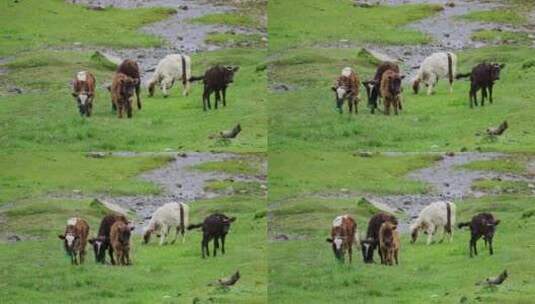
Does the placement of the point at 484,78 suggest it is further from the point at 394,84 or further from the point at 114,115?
the point at 114,115

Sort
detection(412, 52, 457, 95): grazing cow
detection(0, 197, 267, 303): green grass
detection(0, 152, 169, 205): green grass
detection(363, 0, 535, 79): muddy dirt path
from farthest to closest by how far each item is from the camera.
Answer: detection(363, 0, 535, 79): muddy dirt path → detection(412, 52, 457, 95): grazing cow → detection(0, 152, 169, 205): green grass → detection(0, 197, 267, 303): green grass

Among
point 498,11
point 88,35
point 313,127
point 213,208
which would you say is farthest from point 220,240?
point 498,11

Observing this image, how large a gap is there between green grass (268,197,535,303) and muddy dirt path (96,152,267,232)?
0.61 metres

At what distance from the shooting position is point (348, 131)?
12.8 metres

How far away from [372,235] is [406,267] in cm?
40

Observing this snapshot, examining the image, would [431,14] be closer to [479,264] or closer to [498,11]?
[498,11]

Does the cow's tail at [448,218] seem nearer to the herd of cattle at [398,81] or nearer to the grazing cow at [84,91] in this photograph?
the herd of cattle at [398,81]

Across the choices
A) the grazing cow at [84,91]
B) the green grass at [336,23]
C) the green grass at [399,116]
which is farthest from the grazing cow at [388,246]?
the grazing cow at [84,91]

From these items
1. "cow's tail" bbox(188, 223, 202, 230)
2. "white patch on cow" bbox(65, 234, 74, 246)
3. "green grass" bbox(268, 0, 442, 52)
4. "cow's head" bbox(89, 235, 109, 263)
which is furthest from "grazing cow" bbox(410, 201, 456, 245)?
"white patch on cow" bbox(65, 234, 74, 246)

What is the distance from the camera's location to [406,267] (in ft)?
41.9

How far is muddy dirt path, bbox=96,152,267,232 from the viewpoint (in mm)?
12727

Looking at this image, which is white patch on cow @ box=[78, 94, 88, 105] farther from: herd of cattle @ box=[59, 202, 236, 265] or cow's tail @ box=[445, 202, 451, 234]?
cow's tail @ box=[445, 202, 451, 234]

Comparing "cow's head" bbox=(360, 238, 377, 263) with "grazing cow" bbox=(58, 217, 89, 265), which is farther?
"cow's head" bbox=(360, 238, 377, 263)

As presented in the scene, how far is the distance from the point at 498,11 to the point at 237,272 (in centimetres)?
330
